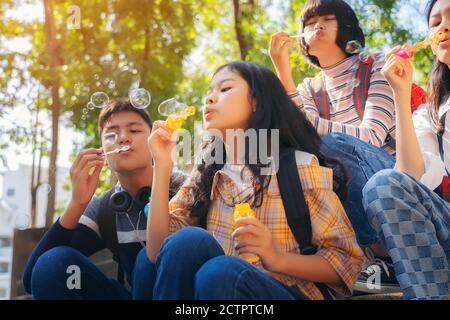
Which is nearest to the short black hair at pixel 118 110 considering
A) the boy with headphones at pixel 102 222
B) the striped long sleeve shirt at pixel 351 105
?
the boy with headphones at pixel 102 222

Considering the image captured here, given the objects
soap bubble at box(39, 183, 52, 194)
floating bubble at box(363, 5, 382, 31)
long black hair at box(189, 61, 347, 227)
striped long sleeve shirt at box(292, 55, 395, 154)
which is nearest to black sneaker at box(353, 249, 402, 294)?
long black hair at box(189, 61, 347, 227)

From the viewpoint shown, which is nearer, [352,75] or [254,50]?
[352,75]

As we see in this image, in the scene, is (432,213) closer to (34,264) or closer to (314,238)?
(314,238)

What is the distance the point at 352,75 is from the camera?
204 centimetres

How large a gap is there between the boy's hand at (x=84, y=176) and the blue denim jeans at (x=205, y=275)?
716 millimetres

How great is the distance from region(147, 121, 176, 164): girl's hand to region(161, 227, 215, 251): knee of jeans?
14.8 inches

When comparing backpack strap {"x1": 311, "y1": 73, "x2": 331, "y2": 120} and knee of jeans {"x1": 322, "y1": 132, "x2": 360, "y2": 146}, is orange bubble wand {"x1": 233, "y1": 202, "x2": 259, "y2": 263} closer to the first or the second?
knee of jeans {"x1": 322, "y1": 132, "x2": 360, "y2": 146}

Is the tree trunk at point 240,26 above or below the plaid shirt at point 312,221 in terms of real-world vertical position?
above

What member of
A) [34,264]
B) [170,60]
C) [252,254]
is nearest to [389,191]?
[252,254]

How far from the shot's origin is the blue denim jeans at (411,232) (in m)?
1.31

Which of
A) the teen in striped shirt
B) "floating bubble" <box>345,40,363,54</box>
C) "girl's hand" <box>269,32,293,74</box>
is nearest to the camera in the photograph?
the teen in striped shirt

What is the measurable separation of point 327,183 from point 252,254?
29 cm

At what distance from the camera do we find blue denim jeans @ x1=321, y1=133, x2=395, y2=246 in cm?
164

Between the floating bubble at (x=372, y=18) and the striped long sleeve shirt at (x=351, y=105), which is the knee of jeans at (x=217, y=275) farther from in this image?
the floating bubble at (x=372, y=18)
